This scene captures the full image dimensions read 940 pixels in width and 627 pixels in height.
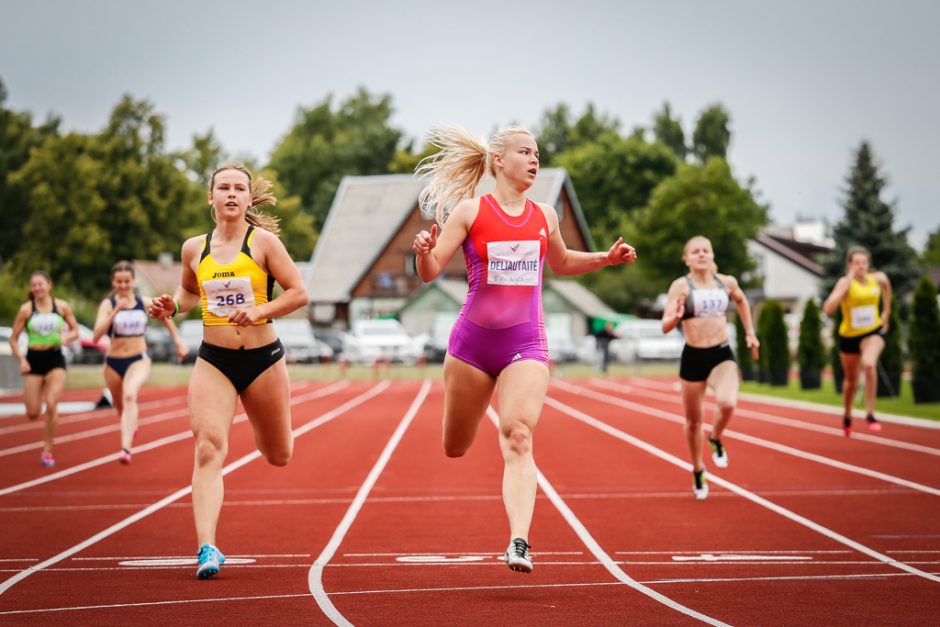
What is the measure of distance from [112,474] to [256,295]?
21.2 feet

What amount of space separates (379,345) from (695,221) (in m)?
24.8

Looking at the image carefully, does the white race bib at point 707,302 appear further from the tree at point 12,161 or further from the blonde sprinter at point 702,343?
the tree at point 12,161

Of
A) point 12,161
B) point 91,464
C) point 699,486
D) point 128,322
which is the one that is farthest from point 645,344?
point 12,161

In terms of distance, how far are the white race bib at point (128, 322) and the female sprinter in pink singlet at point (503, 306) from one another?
6776 millimetres

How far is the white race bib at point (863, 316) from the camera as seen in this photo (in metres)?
14.8

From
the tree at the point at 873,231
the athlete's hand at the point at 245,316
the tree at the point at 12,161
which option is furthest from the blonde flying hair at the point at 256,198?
the tree at the point at 12,161

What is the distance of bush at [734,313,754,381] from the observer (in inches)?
1152

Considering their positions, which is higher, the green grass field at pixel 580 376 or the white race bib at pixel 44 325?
the white race bib at pixel 44 325

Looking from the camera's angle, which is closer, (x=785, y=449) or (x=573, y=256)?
(x=573, y=256)

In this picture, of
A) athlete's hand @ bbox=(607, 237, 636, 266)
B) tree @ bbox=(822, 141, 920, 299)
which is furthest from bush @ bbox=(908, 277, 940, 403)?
tree @ bbox=(822, 141, 920, 299)

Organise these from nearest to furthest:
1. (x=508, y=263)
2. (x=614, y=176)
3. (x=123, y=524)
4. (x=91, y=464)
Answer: (x=508, y=263) < (x=123, y=524) < (x=91, y=464) < (x=614, y=176)

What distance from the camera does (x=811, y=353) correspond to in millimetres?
25656

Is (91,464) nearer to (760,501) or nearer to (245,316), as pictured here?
Answer: (760,501)

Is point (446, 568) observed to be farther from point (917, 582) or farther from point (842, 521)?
point (842, 521)
